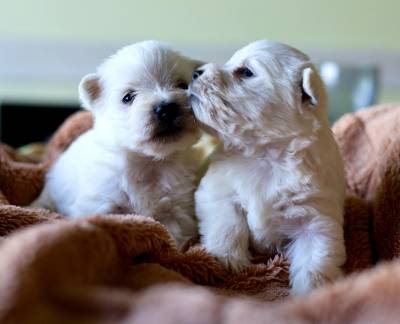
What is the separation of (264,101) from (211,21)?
238 cm

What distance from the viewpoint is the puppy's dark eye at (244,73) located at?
1.50m

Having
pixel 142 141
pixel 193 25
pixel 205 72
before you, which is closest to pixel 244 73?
pixel 205 72

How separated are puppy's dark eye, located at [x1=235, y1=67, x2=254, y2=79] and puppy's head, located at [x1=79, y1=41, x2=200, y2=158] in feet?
0.57

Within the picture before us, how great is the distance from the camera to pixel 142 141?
1.60 meters

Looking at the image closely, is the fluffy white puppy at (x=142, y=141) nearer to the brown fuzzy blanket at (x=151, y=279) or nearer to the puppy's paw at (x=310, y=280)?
the brown fuzzy blanket at (x=151, y=279)

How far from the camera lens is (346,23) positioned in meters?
3.78

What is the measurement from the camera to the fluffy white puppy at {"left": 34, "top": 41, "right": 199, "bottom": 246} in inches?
62.4

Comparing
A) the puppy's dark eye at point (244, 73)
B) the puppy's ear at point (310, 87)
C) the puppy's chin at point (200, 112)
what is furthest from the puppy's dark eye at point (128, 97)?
the puppy's ear at point (310, 87)

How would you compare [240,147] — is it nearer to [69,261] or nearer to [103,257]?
[103,257]

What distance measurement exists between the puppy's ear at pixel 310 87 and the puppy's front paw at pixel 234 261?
434mm

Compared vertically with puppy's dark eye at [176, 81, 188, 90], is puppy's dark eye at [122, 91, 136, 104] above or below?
below

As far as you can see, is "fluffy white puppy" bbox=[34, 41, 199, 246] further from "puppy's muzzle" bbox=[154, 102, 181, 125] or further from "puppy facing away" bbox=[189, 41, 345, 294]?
"puppy facing away" bbox=[189, 41, 345, 294]

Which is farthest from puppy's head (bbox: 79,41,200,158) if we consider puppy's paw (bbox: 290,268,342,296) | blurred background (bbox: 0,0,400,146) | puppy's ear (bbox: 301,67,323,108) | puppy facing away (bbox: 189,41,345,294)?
blurred background (bbox: 0,0,400,146)

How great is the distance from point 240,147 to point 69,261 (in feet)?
2.56
